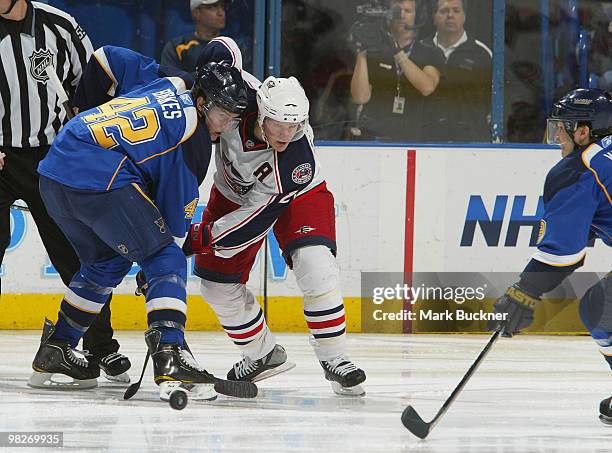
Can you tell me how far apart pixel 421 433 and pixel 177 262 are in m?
0.81

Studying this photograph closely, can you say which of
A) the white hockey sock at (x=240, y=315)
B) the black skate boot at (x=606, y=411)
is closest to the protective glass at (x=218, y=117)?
the white hockey sock at (x=240, y=315)

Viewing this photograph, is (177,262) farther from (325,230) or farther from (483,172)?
(483,172)

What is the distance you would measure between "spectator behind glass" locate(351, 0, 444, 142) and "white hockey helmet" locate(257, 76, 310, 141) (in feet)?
8.16

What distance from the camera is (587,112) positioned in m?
3.30

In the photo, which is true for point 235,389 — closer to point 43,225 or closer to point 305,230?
point 305,230

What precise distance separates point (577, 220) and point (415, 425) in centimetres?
71

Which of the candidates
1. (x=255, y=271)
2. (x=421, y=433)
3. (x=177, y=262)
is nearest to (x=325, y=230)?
(x=177, y=262)

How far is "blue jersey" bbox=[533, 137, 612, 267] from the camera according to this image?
10.4ft

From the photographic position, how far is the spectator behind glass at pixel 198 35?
19.4 feet

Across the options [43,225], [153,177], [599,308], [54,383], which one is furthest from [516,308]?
[43,225]

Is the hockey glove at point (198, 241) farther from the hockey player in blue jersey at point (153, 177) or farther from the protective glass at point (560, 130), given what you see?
the protective glass at point (560, 130)

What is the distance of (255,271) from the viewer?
565cm

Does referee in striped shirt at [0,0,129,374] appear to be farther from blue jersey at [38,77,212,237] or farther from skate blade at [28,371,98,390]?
blue jersey at [38,77,212,237]

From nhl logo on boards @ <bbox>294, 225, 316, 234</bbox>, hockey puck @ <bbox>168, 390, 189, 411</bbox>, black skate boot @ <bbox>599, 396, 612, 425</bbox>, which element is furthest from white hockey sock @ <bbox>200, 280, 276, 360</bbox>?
black skate boot @ <bbox>599, 396, 612, 425</bbox>
